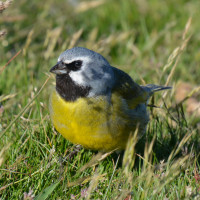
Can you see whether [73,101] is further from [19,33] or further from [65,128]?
[19,33]

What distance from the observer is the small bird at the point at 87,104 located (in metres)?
3.43

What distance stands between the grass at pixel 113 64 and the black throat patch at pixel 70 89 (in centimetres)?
32

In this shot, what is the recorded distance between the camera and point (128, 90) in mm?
3930

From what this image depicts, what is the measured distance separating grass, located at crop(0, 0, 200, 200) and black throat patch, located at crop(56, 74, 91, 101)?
0.32 meters

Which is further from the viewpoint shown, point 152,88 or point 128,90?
point 152,88

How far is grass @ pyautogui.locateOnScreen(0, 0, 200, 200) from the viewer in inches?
119

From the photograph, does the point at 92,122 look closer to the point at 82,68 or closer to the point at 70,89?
the point at 70,89

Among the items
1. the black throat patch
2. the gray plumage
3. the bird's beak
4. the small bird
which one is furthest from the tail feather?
the bird's beak

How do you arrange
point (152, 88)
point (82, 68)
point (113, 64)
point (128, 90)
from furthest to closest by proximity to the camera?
1. point (113, 64)
2. point (152, 88)
3. point (128, 90)
4. point (82, 68)

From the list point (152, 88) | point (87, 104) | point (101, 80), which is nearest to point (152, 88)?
point (152, 88)

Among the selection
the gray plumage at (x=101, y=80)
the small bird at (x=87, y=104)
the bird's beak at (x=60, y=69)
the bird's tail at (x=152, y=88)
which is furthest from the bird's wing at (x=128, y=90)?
the bird's beak at (x=60, y=69)

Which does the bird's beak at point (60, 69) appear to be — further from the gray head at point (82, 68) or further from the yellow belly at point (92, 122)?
the yellow belly at point (92, 122)

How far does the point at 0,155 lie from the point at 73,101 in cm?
124

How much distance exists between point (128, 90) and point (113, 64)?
6.86ft
